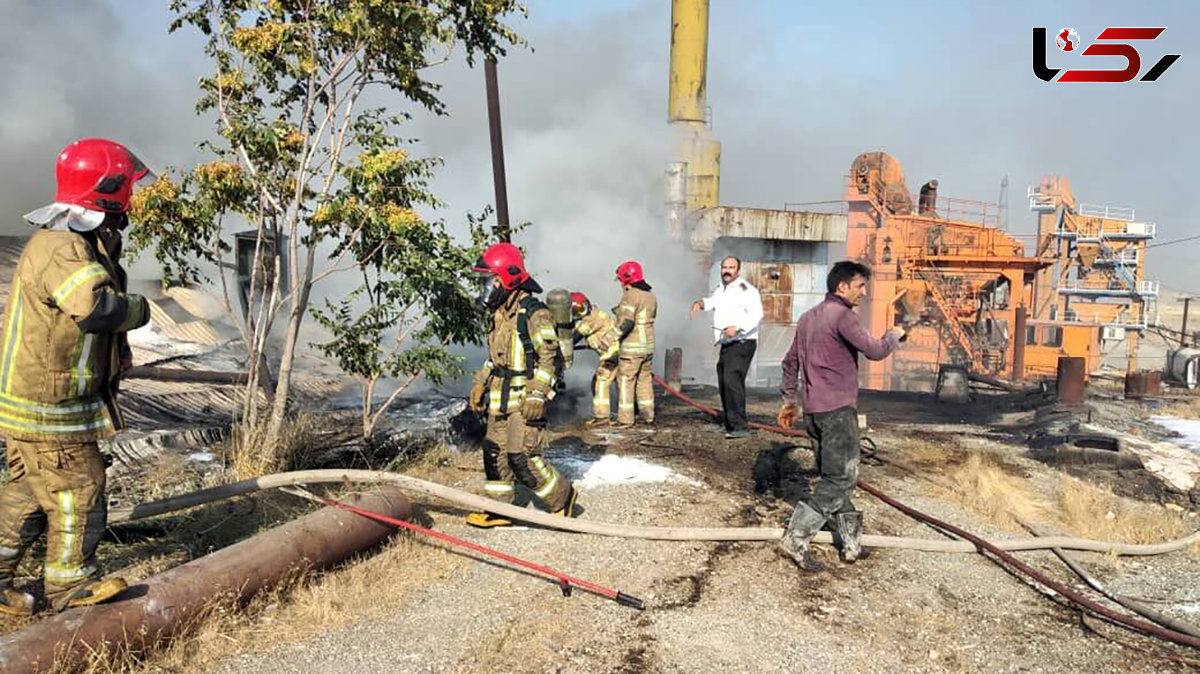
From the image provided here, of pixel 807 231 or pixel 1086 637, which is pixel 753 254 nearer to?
pixel 807 231

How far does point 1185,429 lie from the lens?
35.2 feet

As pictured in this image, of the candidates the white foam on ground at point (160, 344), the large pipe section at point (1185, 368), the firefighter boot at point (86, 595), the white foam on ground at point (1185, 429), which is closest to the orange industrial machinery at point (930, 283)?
the large pipe section at point (1185, 368)

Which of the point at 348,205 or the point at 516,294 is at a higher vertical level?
the point at 348,205

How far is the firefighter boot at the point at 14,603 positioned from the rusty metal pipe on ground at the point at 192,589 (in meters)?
0.41

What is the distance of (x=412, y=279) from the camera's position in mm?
6027

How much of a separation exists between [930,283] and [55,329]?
82.6 ft

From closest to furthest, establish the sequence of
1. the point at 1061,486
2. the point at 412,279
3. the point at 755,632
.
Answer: the point at 755,632 < the point at 412,279 < the point at 1061,486

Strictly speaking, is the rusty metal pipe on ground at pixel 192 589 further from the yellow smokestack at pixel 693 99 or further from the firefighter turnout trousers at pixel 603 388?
the yellow smokestack at pixel 693 99

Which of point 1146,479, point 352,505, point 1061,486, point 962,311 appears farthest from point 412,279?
point 962,311

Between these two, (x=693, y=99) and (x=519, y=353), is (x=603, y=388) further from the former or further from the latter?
(x=693, y=99)

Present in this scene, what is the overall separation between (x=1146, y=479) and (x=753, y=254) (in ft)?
54.3

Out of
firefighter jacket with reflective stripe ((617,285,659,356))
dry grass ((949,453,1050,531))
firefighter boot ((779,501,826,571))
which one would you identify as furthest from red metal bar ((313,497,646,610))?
firefighter jacket with reflective stripe ((617,285,659,356))

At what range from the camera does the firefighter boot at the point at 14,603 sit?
3.10 m

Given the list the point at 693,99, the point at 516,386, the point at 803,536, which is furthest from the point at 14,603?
the point at 693,99
